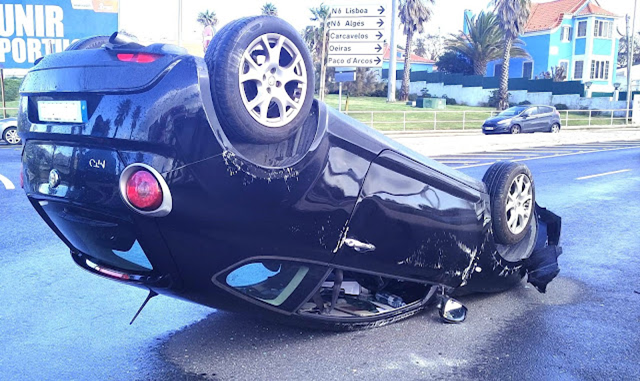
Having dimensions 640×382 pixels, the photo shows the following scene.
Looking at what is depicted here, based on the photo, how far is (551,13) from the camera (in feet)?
200

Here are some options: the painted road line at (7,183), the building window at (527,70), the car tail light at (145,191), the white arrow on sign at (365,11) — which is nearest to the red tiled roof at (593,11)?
the building window at (527,70)

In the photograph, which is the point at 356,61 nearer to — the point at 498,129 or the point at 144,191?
the point at 498,129

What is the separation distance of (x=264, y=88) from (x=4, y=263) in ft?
13.3

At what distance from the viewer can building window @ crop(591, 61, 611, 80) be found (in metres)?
58.6

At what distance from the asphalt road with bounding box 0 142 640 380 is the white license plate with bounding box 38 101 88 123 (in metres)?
1.35

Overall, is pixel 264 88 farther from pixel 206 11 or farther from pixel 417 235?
pixel 206 11

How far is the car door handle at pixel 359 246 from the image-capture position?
3555 millimetres

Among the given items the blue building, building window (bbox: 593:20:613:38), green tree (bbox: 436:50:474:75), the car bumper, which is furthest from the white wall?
the car bumper

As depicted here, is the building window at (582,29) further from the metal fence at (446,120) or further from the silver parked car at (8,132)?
the silver parked car at (8,132)

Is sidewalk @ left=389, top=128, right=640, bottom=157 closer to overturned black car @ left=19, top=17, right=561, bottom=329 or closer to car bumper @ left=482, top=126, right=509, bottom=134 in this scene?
car bumper @ left=482, top=126, right=509, bottom=134

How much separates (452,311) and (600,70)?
60.8 m

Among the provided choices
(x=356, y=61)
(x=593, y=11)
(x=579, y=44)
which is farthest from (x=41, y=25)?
(x=593, y=11)

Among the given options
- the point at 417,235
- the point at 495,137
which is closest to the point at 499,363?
the point at 417,235

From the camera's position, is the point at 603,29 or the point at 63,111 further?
the point at 603,29
